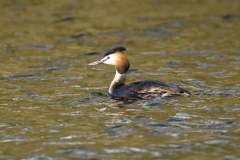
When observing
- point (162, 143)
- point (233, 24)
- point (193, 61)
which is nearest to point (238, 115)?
point (162, 143)

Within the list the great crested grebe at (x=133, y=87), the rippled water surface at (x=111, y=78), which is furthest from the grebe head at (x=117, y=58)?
the rippled water surface at (x=111, y=78)

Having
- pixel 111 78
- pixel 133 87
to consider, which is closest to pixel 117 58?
pixel 133 87

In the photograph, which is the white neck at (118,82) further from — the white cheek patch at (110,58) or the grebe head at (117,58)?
the white cheek patch at (110,58)

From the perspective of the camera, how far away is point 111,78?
12.9m

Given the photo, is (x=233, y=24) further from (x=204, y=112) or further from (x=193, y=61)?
(x=204, y=112)

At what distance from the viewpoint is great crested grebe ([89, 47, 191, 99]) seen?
10.4m

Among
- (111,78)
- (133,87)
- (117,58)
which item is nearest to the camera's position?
(133,87)

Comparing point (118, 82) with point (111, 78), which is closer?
point (118, 82)

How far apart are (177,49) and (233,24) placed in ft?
10.2

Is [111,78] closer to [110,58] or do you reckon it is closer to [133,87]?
[110,58]

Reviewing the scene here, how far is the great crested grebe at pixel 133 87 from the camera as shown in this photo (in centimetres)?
1037

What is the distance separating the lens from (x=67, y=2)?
2125cm

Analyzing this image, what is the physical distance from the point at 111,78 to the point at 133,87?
2227 millimetres

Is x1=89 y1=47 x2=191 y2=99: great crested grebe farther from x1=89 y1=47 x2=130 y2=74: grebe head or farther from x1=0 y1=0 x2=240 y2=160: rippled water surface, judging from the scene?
x1=0 y1=0 x2=240 y2=160: rippled water surface
